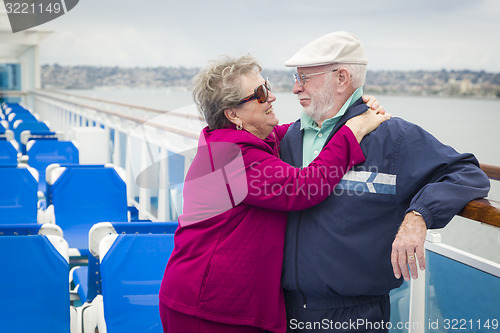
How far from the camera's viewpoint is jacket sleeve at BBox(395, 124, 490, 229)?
1.24 m

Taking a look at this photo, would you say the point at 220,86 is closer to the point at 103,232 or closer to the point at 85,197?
the point at 103,232

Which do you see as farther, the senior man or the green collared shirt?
the green collared shirt

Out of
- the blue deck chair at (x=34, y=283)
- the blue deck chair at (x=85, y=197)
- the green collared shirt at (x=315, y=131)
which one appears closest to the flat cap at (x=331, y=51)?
the green collared shirt at (x=315, y=131)

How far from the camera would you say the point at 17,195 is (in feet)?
10.8

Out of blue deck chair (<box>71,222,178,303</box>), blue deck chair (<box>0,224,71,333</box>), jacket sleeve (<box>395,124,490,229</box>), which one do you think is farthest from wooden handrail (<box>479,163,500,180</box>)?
blue deck chair (<box>0,224,71,333</box>)

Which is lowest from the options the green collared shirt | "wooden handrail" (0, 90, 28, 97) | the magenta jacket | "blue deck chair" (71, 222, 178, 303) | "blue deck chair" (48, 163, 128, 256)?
"wooden handrail" (0, 90, 28, 97)

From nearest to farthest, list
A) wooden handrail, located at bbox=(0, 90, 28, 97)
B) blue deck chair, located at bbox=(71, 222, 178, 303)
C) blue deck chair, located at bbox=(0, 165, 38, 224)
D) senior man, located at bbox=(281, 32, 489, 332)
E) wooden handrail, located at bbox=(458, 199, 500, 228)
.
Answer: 1. wooden handrail, located at bbox=(458, 199, 500, 228)
2. senior man, located at bbox=(281, 32, 489, 332)
3. blue deck chair, located at bbox=(71, 222, 178, 303)
4. blue deck chair, located at bbox=(0, 165, 38, 224)
5. wooden handrail, located at bbox=(0, 90, 28, 97)

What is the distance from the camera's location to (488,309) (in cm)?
155

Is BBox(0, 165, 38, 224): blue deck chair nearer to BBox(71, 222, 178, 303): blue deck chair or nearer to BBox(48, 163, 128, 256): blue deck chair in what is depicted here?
BBox(48, 163, 128, 256): blue deck chair

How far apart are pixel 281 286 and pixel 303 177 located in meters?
0.32

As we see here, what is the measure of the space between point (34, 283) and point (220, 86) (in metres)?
0.94

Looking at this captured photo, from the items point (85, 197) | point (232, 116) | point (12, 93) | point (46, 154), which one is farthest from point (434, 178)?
point (12, 93)

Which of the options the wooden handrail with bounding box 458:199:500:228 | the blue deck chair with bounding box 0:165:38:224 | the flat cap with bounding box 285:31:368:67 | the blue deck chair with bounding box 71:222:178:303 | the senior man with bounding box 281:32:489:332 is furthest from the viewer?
the blue deck chair with bounding box 0:165:38:224

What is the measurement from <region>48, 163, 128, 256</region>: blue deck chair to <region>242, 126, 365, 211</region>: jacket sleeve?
228 cm
